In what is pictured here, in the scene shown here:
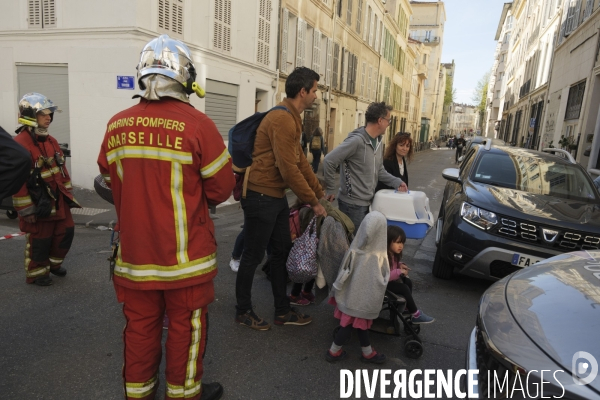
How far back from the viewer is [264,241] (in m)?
3.30

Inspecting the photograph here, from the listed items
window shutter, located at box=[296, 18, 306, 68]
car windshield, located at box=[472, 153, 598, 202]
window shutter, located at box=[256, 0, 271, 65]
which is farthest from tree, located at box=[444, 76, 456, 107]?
car windshield, located at box=[472, 153, 598, 202]

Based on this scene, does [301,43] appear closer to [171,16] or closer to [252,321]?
[171,16]

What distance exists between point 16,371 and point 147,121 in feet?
6.37

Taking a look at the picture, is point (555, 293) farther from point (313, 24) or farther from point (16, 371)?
point (313, 24)

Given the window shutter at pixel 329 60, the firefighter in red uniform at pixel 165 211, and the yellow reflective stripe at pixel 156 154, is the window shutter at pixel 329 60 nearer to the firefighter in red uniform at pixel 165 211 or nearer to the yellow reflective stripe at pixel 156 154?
the firefighter in red uniform at pixel 165 211

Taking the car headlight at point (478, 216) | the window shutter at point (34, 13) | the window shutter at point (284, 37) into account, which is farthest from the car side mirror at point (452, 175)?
the window shutter at point (284, 37)

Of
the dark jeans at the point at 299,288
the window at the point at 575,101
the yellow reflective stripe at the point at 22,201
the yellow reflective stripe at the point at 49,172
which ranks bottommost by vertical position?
the dark jeans at the point at 299,288

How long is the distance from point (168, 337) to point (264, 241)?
1.22m

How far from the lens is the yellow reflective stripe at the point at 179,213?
2062mm

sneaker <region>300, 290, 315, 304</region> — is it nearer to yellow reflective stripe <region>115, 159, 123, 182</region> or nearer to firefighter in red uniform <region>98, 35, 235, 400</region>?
firefighter in red uniform <region>98, 35, 235, 400</region>

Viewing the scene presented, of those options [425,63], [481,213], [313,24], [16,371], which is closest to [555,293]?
[481,213]

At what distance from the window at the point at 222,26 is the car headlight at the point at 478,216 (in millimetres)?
8976

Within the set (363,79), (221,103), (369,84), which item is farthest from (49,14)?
(369,84)

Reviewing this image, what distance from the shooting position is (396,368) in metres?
3.02
